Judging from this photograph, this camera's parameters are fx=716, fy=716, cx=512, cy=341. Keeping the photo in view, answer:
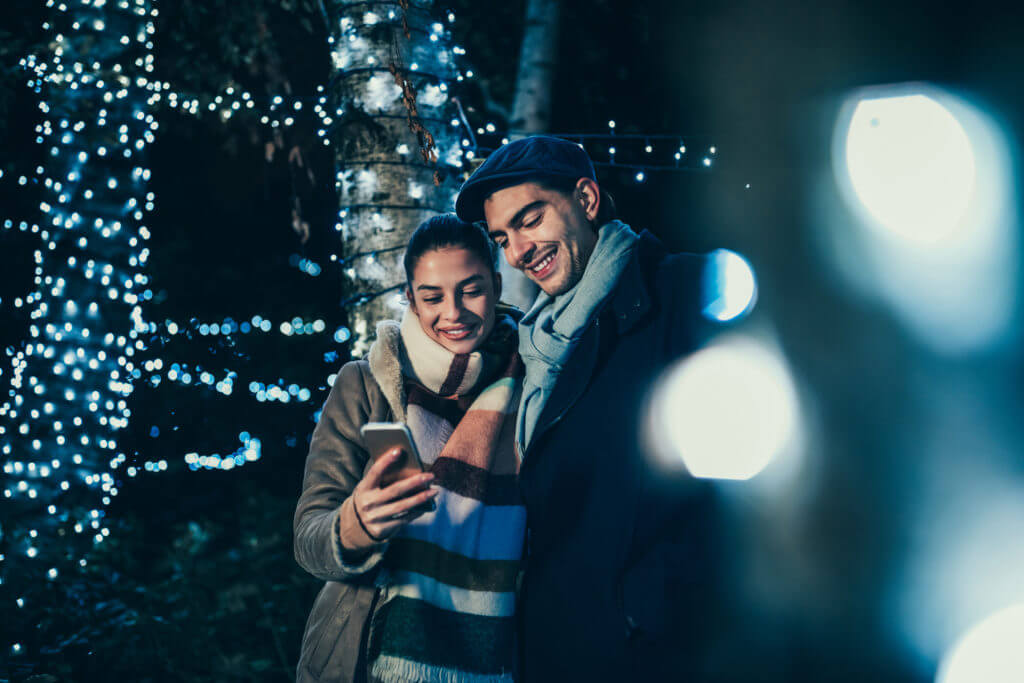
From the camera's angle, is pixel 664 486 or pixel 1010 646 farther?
pixel 1010 646

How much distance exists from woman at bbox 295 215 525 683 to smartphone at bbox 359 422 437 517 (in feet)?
0.15

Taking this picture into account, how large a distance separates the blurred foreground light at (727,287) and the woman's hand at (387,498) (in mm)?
960

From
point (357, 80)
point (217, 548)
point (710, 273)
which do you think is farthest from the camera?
point (217, 548)

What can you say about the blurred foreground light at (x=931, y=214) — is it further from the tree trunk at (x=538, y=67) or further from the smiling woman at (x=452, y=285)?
the tree trunk at (x=538, y=67)

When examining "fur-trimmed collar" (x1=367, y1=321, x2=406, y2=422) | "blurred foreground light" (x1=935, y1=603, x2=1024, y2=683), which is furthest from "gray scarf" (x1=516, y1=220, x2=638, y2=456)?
"blurred foreground light" (x1=935, y1=603, x2=1024, y2=683)

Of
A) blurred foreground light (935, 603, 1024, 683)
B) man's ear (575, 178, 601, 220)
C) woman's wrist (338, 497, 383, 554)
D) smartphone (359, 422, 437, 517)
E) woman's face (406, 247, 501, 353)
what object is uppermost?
man's ear (575, 178, 601, 220)

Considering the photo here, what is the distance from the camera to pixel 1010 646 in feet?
7.22

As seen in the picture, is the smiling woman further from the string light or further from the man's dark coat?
the string light

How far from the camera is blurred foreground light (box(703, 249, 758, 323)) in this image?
2102 millimetres

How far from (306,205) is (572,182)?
6.14m

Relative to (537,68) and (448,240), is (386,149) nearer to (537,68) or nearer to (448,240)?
(448,240)

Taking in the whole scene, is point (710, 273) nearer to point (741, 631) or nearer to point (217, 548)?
point (741, 631)

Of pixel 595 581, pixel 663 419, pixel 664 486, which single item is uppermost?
pixel 663 419

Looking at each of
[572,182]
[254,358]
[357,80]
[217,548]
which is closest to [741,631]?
[572,182]
